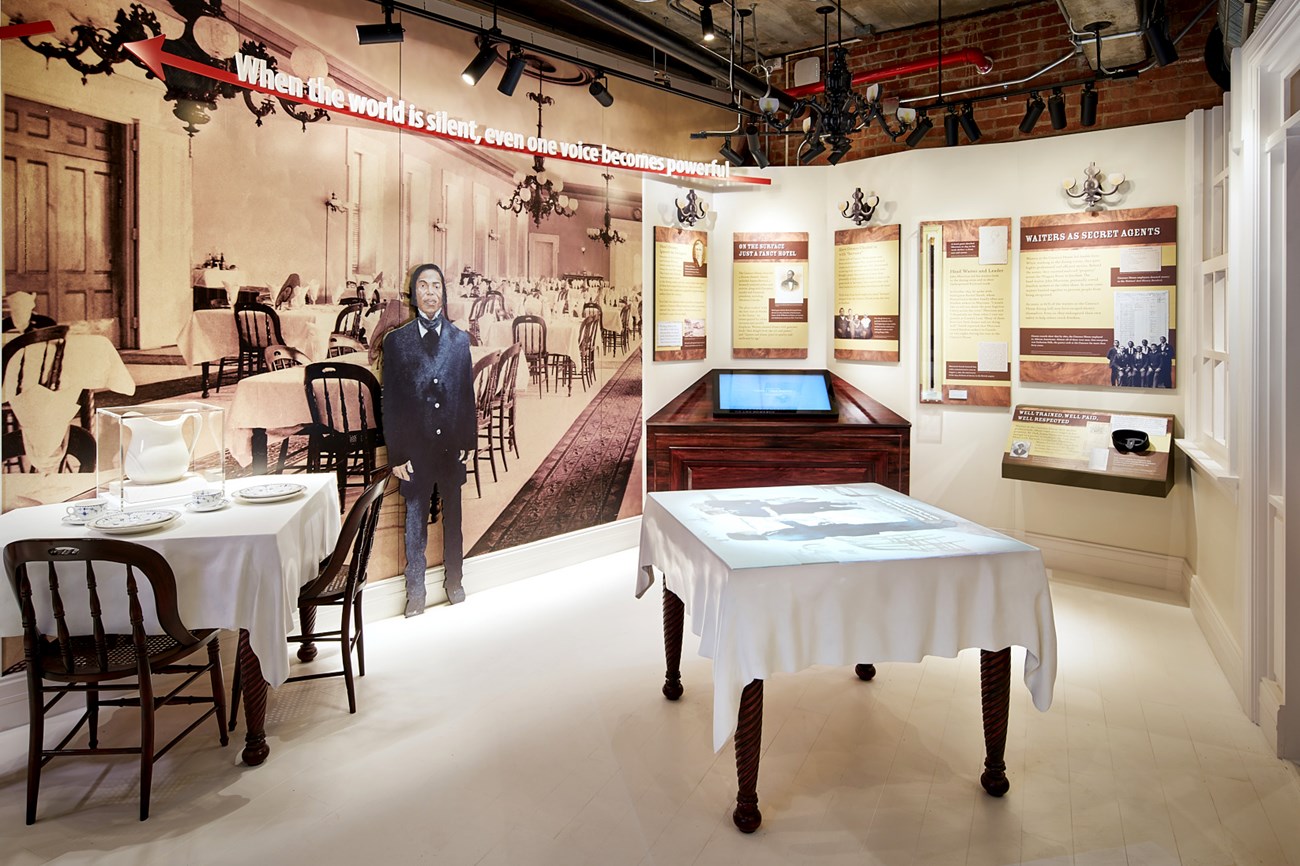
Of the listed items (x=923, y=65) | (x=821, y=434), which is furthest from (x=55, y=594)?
(x=923, y=65)

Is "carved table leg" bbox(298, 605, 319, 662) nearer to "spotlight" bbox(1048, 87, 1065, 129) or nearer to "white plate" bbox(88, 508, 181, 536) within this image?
"white plate" bbox(88, 508, 181, 536)

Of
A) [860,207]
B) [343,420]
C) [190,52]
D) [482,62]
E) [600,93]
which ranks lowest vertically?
[343,420]

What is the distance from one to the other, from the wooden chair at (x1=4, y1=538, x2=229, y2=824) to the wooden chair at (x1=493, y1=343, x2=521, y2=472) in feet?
8.93

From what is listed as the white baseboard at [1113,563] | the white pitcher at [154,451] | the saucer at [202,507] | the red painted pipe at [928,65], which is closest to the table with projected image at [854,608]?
the saucer at [202,507]

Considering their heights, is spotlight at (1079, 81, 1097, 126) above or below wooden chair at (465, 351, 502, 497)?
above

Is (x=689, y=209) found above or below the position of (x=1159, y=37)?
below

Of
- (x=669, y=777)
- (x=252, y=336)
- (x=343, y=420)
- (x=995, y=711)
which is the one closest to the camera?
(x=995, y=711)

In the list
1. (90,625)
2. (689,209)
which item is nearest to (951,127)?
(689,209)

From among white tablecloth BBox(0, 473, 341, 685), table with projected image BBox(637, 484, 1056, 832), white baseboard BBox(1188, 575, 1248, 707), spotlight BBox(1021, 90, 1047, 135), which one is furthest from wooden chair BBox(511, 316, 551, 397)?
white baseboard BBox(1188, 575, 1248, 707)

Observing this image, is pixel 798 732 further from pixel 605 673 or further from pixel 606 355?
pixel 606 355

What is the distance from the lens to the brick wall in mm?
5289

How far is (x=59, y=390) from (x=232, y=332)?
804 mm

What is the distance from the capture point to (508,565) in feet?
18.4

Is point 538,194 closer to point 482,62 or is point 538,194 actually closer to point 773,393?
point 482,62
